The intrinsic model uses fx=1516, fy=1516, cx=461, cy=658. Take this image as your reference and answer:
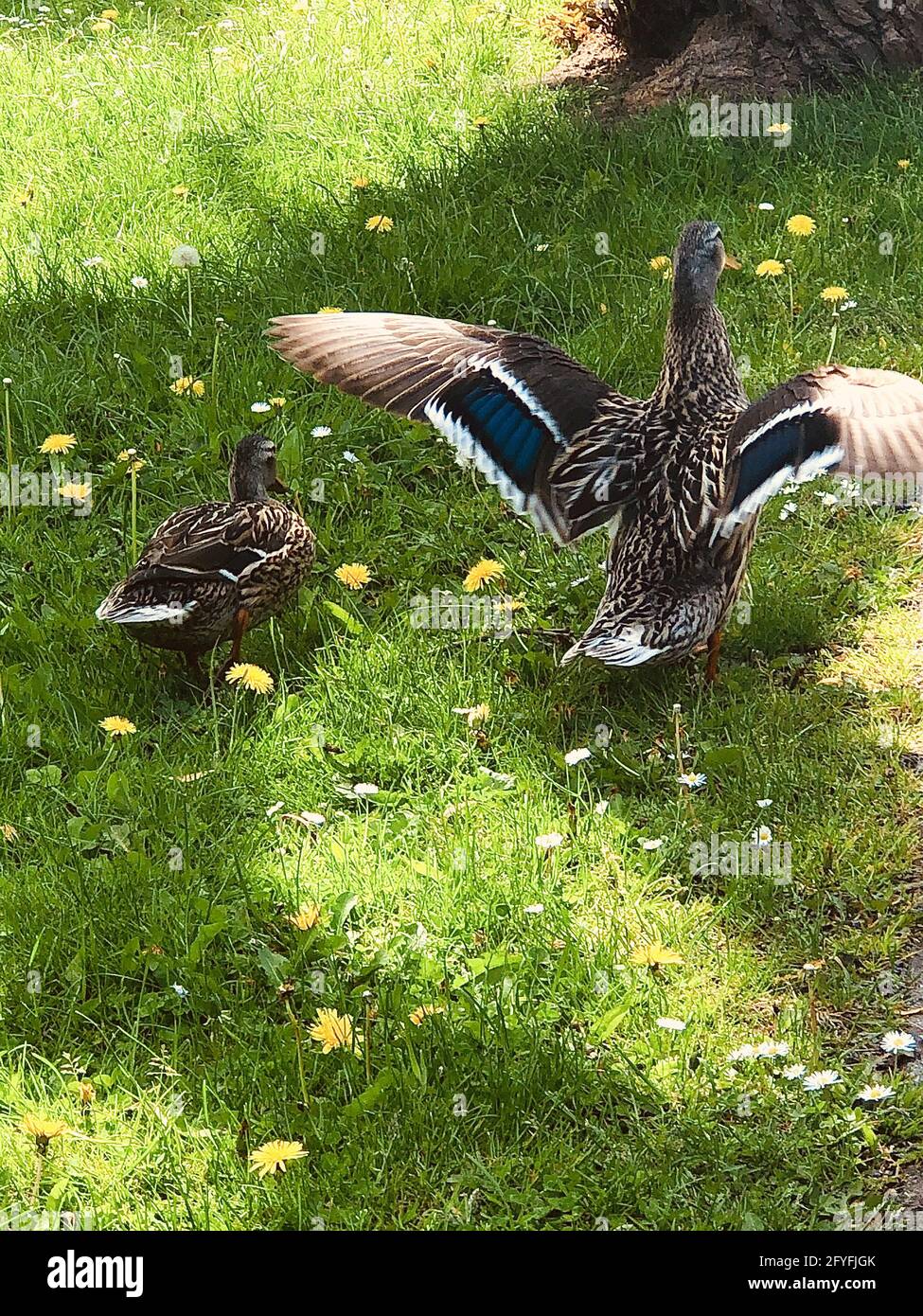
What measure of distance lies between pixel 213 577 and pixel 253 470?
0.59m

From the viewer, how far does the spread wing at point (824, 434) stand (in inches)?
156

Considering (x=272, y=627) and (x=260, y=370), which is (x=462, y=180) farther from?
(x=272, y=627)

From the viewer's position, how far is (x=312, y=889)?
4121 mm

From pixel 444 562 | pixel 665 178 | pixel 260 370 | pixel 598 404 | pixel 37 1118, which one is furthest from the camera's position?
pixel 665 178

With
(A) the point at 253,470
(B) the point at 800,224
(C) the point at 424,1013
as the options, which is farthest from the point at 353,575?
(B) the point at 800,224

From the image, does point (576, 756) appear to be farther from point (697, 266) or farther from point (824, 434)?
point (697, 266)

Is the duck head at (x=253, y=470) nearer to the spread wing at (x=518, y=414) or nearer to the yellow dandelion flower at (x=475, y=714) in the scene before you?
the spread wing at (x=518, y=414)

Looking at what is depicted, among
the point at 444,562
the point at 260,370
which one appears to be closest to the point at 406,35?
the point at 260,370

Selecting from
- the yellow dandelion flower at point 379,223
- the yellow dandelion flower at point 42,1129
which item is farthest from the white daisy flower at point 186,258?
the yellow dandelion flower at point 42,1129

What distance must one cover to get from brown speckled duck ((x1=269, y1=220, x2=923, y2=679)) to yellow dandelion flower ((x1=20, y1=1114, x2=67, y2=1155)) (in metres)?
1.95

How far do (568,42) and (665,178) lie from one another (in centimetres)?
210

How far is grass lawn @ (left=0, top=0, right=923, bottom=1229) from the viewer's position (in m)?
3.44

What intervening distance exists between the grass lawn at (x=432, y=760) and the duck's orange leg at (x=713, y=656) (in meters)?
0.08

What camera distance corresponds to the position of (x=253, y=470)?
5105 mm
